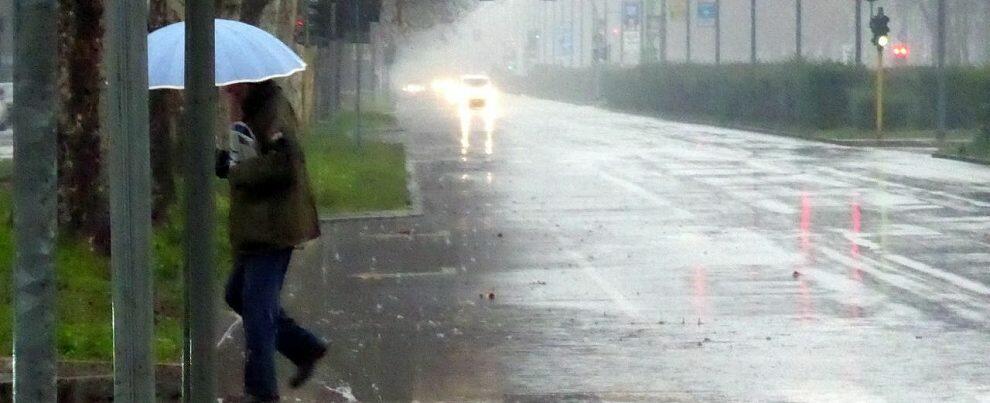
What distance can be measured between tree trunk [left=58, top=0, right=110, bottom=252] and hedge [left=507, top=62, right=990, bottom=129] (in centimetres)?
2360

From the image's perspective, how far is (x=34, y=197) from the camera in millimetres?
4375

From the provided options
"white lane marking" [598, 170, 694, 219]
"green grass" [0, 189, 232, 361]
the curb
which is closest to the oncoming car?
"white lane marking" [598, 170, 694, 219]

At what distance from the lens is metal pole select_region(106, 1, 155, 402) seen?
5.07 m

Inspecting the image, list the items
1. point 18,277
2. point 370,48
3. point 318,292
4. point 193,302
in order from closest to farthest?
point 18,277 → point 193,302 → point 318,292 → point 370,48

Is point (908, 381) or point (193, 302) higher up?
point (193, 302)

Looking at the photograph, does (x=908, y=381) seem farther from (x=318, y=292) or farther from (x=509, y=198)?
(x=509, y=198)

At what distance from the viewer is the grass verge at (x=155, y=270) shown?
31.9ft

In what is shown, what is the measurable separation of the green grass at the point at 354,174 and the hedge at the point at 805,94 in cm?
1148

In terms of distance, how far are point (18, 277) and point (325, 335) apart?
21.6 feet

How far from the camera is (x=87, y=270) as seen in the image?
12.4 metres

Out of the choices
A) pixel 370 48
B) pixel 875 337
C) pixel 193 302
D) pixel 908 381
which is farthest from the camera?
pixel 370 48

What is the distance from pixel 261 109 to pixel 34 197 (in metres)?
3.55

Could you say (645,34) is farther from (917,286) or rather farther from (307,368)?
(307,368)

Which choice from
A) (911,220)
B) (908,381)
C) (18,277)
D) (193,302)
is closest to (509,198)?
(911,220)
